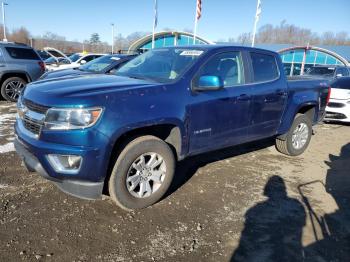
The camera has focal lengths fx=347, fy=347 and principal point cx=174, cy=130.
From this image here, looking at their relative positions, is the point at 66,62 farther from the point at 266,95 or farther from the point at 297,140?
the point at 266,95

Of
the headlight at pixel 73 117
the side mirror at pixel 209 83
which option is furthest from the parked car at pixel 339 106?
the headlight at pixel 73 117

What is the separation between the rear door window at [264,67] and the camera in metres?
5.16

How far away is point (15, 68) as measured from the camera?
33.8 ft

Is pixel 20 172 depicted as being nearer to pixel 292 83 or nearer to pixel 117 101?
pixel 117 101

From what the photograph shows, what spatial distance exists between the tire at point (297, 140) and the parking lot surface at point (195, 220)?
0.90m

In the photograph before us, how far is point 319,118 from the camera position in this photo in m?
6.79

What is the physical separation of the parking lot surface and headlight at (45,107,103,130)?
1028mm

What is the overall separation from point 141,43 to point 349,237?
45.4m

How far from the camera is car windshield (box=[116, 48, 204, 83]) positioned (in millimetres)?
4320

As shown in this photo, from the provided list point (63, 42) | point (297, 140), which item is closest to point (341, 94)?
point (297, 140)

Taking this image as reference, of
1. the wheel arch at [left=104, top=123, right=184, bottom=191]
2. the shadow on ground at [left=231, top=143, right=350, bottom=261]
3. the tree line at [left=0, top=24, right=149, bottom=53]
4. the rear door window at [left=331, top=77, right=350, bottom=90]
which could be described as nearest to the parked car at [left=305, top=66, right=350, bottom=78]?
the rear door window at [left=331, top=77, right=350, bottom=90]

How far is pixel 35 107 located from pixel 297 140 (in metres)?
4.77

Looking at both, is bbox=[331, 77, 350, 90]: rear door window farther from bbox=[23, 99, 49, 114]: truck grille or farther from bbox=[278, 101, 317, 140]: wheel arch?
bbox=[23, 99, 49, 114]: truck grille

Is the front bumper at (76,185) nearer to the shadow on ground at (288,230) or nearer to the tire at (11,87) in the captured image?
the shadow on ground at (288,230)
